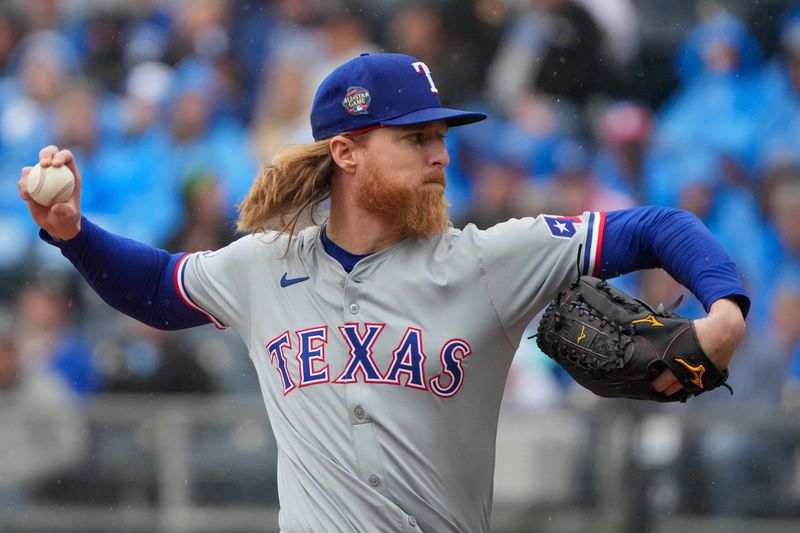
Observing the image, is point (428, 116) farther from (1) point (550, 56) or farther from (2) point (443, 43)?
(2) point (443, 43)

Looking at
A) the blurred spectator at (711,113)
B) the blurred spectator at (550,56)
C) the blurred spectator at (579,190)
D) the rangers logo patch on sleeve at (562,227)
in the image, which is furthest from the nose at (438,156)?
the blurred spectator at (550,56)

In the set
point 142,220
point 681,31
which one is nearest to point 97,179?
point 142,220

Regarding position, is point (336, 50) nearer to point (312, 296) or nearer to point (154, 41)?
point (154, 41)

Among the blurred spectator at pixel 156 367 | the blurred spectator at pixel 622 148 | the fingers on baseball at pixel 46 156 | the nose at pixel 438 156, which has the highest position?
the fingers on baseball at pixel 46 156

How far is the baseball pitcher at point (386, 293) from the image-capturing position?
8.29 ft

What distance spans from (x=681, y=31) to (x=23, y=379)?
170 inches

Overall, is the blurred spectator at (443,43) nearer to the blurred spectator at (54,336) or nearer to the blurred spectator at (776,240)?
the blurred spectator at (776,240)

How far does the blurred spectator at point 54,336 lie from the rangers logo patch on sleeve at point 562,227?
4.60 m

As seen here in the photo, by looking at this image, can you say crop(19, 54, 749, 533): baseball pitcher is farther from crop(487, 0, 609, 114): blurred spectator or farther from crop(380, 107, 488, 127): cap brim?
crop(487, 0, 609, 114): blurred spectator

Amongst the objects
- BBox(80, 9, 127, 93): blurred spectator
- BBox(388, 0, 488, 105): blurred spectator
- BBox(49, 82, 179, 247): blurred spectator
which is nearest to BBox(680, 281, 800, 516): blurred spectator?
BBox(388, 0, 488, 105): blurred spectator

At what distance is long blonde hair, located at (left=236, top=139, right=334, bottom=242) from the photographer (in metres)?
2.76

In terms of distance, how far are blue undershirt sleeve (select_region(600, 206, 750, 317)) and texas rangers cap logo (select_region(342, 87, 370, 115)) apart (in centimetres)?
59

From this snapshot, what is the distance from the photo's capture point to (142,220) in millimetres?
7512

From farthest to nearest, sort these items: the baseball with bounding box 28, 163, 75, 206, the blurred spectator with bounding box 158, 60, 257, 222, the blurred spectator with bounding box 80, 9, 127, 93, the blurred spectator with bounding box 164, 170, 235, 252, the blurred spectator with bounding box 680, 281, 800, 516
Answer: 1. the blurred spectator with bounding box 80, 9, 127, 93
2. the blurred spectator with bounding box 158, 60, 257, 222
3. the blurred spectator with bounding box 164, 170, 235, 252
4. the blurred spectator with bounding box 680, 281, 800, 516
5. the baseball with bounding box 28, 163, 75, 206
